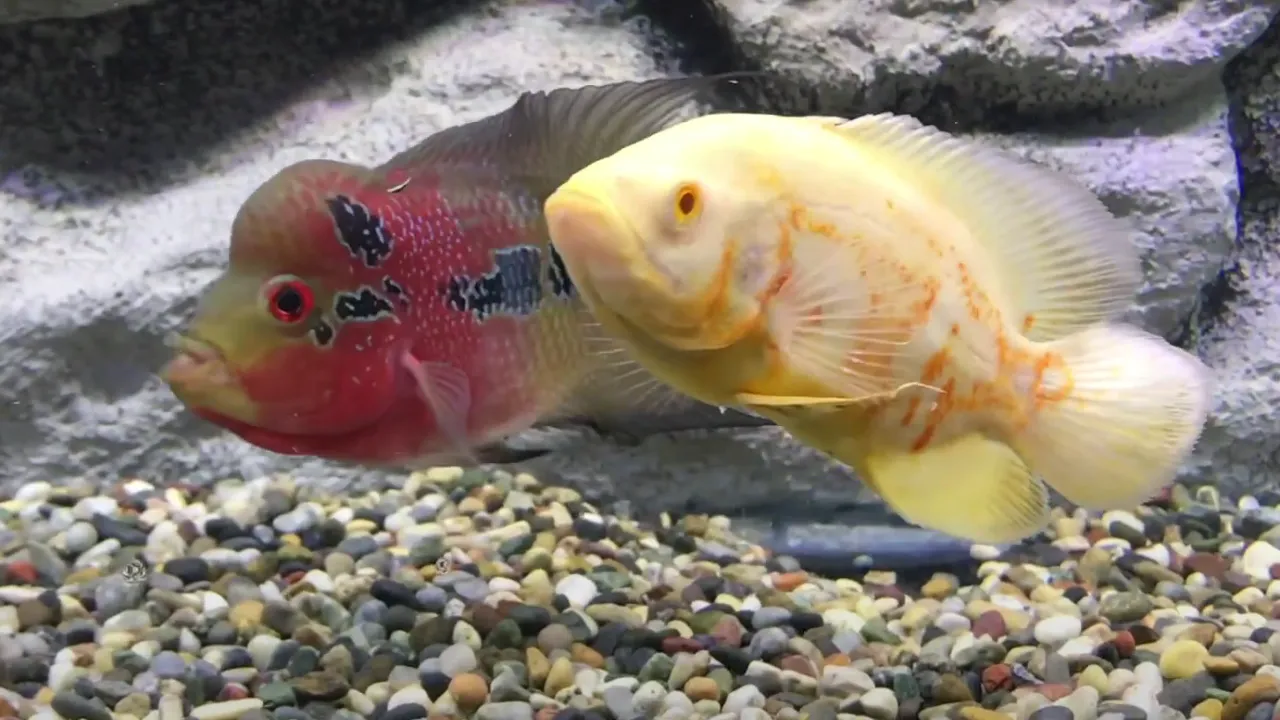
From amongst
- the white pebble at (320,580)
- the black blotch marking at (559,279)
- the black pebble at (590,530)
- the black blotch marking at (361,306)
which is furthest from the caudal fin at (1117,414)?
the black pebble at (590,530)

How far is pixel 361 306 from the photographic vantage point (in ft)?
5.36

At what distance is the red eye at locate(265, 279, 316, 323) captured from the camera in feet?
5.22

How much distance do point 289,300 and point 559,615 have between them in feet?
3.74

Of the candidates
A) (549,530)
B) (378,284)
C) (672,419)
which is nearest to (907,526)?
(549,530)

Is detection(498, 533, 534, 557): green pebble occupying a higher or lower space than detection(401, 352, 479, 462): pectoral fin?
lower

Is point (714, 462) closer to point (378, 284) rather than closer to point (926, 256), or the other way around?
point (378, 284)

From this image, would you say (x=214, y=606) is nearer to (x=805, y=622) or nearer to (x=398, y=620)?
(x=398, y=620)

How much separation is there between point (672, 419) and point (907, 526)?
1557 millimetres

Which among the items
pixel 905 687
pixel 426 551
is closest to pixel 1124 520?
pixel 905 687

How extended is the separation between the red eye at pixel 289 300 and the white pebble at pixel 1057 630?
66.3 inches

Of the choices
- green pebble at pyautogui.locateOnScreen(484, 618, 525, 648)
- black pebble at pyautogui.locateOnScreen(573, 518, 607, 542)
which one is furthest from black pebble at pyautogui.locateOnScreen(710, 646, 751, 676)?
black pebble at pyautogui.locateOnScreen(573, 518, 607, 542)

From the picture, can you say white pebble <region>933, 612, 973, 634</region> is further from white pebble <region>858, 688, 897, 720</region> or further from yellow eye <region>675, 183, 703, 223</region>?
yellow eye <region>675, 183, 703, 223</region>

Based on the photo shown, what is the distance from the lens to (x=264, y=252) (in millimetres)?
1626

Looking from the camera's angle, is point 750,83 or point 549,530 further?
point 750,83
